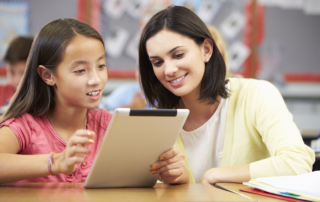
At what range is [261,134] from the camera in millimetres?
1164

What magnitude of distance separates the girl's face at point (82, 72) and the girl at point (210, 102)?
0.24 meters

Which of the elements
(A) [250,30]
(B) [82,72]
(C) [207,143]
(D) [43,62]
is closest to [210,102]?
(C) [207,143]

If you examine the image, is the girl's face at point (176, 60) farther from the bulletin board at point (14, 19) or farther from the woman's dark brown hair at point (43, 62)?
the bulletin board at point (14, 19)

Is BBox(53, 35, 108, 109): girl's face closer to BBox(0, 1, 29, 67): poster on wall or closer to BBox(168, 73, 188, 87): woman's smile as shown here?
BBox(168, 73, 188, 87): woman's smile

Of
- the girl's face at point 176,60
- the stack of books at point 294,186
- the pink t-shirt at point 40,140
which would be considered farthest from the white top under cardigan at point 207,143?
the stack of books at point 294,186

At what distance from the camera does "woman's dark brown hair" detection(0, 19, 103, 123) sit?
106 centimetres

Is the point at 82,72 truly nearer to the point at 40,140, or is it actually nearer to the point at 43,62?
the point at 43,62

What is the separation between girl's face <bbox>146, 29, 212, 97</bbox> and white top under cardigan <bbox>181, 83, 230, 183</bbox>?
169 millimetres

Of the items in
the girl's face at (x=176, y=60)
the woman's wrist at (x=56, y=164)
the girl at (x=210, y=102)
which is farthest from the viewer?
the girl's face at (x=176, y=60)

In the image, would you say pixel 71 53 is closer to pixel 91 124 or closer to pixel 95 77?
pixel 95 77

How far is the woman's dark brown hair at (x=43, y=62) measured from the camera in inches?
41.6

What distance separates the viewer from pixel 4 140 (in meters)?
0.93

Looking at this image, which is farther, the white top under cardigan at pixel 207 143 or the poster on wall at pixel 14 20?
the poster on wall at pixel 14 20

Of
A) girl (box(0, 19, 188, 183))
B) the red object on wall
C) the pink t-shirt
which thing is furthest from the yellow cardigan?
the red object on wall
